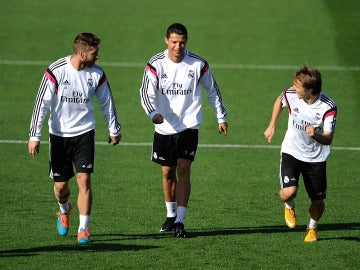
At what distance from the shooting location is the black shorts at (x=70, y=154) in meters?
11.1

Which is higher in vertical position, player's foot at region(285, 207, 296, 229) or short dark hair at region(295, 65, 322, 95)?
short dark hair at region(295, 65, 322, 95)

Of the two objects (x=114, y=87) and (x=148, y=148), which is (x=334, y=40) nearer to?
(x=114, y=87)

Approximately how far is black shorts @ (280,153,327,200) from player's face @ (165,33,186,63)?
168 cm

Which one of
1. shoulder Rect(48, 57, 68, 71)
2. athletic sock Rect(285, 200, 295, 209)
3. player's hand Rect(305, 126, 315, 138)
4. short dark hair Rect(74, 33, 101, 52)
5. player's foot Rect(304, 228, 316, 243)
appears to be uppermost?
short dark hair Rect(74, 33, 101, 52)

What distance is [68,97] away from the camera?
36.1ft

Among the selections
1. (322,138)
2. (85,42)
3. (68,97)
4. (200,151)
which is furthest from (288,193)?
(200,151)

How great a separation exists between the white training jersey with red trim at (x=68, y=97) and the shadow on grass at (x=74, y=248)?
48.4 inches

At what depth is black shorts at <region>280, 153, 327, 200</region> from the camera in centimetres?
1134

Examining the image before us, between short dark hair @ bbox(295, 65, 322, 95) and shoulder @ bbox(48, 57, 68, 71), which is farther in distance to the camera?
shoulder @ bbox(48, 57, 68, 71)

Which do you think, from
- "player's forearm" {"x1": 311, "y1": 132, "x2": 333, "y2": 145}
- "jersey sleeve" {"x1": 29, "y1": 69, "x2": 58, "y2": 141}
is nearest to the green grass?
"player's forearm" {"x1": 311, "y1": 132, "x2": 333, "y2": 145}

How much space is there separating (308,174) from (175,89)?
1.83m

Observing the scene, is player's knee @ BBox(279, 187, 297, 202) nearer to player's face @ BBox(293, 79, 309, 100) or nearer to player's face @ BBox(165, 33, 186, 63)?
player's face @ BBox(293, 79, 309, 100)

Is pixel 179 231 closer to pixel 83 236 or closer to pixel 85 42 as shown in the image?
pixel 83 236

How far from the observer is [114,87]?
69.3 feet
